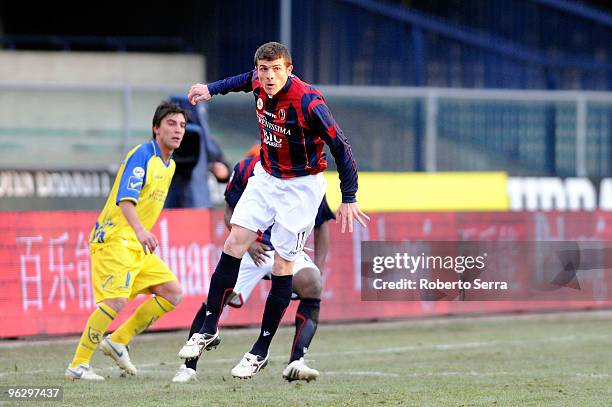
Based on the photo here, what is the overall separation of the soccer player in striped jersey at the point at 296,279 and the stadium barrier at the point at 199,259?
10.2ft

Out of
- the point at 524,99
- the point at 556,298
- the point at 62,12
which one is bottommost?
the point at 556,298

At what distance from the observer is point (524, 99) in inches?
746

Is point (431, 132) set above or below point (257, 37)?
below

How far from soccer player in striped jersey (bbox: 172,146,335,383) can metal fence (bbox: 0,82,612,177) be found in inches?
283

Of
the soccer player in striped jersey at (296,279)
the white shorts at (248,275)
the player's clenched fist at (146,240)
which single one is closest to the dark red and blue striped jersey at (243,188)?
the soccer player in striped jersey at (296,279)

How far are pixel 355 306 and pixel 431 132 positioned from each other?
4692 mm

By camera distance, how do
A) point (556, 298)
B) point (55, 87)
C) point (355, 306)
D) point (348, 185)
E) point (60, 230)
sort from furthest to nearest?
point (55, 87) < point (556, 298) < point (355, 306) < point (60, 230) < point (348, 185)

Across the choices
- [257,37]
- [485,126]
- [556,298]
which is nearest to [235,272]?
[556,298]

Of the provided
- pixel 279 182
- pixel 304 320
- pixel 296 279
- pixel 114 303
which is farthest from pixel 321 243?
pixel 114 303

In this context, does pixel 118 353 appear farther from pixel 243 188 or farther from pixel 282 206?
pixel 282 206

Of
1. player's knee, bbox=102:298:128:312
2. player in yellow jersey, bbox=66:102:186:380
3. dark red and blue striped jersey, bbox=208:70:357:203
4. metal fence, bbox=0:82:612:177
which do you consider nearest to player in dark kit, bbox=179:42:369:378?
dark red and blue striped jersey, bbox=208:70:357:203

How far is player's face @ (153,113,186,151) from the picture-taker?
9562 millimetres

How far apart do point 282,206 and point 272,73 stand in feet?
3.18

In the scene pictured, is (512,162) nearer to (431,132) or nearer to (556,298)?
(431,132)
